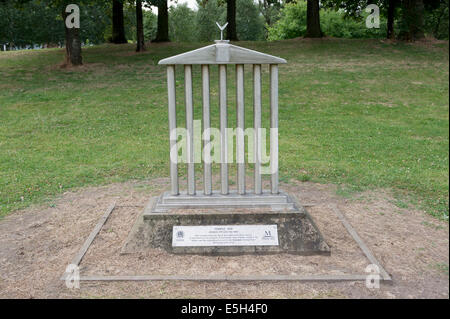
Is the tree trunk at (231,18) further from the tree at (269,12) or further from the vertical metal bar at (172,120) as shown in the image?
the tree at (269,12)

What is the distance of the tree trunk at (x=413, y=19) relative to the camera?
18944mm

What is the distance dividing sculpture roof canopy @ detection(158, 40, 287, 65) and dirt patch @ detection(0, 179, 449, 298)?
2125mm

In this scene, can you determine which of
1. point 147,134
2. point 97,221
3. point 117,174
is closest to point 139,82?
point 147,134

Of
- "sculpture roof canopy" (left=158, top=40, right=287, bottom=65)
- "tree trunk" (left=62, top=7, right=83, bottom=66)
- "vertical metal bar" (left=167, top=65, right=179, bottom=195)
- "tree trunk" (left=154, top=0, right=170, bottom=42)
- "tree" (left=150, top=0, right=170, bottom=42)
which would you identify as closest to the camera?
"sculpture roof canopy" (left=158, top=40, right=287, bottom=65)

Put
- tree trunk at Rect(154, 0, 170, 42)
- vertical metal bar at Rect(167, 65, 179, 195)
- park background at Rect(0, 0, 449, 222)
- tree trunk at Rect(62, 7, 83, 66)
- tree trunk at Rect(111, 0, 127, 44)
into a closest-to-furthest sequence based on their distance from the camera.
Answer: vertical metal bar at Rect(167, 65, 179, 195)
park background at Rect(0, 0, 449, 222)
tree trunk at Rect(62, 7, 83, 66)
tree trunk at Rect(154, 0, 170, 42)
tree trunk at Rect(111, 0, 127, 44)

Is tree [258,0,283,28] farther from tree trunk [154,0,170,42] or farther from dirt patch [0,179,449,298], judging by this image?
dirt patch [0,179,449,298]

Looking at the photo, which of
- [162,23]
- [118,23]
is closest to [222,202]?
[162,23]

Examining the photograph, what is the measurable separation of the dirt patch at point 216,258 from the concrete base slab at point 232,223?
0.35 ft

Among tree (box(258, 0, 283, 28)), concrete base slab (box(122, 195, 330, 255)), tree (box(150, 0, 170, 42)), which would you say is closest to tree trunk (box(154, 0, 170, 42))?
tree (box(150, 0, 170, 42))

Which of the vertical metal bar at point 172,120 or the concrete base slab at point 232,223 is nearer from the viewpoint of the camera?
the concrete base slab at point 232,223

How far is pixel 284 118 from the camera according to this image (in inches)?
503

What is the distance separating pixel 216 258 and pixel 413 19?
18.5m

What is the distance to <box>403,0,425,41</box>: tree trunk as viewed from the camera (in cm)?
1894

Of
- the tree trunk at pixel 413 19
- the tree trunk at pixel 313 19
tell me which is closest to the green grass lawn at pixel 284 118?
the tree trunk at pixel 413 19
